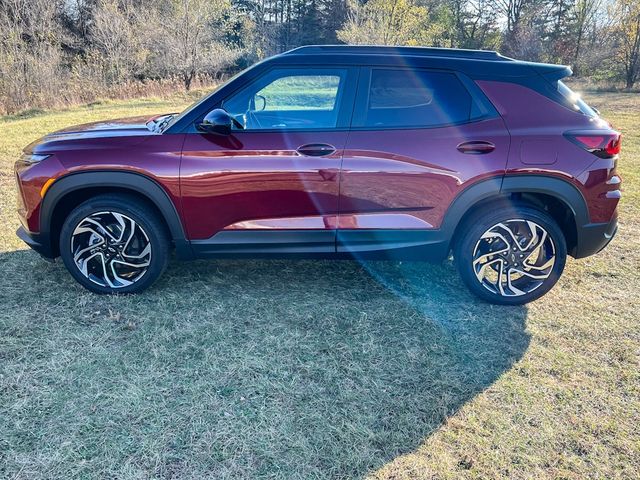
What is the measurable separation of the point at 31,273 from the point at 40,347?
1171 mm

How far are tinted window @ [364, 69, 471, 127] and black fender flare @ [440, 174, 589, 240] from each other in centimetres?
49

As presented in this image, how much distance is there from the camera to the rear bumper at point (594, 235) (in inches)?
129

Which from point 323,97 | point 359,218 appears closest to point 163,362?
point 359,218

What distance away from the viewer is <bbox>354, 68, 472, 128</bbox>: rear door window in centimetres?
318

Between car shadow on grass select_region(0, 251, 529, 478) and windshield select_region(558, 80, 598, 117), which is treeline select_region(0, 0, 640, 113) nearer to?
car shadow on grass select_region(0, 251, 529, 478)

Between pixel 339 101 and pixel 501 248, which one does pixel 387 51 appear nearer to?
pixel 339 101

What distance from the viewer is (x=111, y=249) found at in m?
3.38

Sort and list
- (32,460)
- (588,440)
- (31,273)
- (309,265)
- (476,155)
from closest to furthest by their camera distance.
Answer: (32,460) → (588,440) → (476,155) → (31,273) → (309,265)

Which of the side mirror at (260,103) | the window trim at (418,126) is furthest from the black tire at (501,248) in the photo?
the side mirror at (260,103)

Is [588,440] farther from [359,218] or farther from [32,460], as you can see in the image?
[32,460]

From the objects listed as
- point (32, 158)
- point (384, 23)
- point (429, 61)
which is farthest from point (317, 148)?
point (384, 23)

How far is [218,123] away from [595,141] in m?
2.50

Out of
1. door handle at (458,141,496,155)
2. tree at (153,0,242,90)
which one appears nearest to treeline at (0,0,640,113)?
tree at (153,0,242,90)

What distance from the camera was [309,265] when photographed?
409cm
